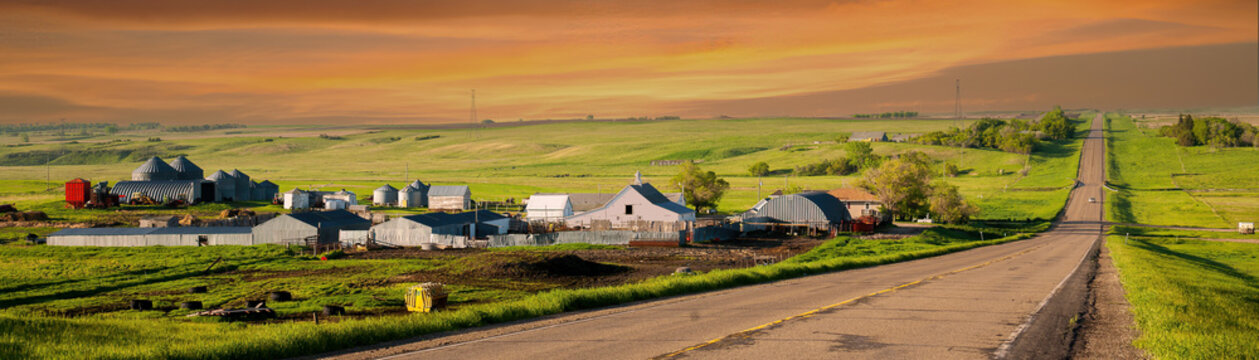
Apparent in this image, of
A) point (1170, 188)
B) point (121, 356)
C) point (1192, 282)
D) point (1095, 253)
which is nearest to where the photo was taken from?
point (121, 356)

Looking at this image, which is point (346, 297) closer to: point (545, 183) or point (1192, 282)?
point (1192, 282)

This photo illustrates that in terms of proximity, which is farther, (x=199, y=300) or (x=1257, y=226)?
(x=1257, y=226)

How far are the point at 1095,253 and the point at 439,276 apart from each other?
46570mm

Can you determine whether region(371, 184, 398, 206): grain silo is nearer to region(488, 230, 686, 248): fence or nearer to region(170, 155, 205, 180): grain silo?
region(170, 155, 205, 180): grain silo

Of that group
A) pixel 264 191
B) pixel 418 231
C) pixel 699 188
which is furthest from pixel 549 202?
pixel 264 191

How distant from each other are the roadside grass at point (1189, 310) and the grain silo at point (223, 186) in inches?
4245

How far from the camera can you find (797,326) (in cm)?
2056

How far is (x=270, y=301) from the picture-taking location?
37250 millimetres

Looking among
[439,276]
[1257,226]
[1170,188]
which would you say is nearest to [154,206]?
[439,276]

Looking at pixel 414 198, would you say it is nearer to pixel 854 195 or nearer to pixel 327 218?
pixel 327 218

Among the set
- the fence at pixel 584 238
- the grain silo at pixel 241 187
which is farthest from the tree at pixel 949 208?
the grain silo at pixel 241 187

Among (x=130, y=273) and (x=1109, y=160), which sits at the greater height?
(x=1109, y=160)

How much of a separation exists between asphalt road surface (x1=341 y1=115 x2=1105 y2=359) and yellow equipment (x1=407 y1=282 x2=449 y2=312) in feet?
28.2

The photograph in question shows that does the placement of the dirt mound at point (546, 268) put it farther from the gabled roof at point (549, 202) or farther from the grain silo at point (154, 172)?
the grain silo at point (154, 172)
